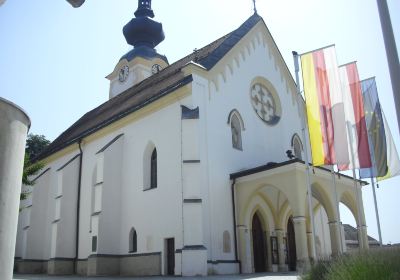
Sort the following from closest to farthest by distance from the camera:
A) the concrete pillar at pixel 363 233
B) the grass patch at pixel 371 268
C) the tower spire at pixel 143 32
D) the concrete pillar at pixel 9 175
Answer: the concrete pillar at pixel 9 175
the grass patch at pixel 371 268
the concrete pillar at pixel 363 233
the tower spire at pixel 143 32

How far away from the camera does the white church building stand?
16438 millimetres

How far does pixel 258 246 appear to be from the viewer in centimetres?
1909

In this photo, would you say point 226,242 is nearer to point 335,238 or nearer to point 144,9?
point 335,238

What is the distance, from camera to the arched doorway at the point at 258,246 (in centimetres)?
1877

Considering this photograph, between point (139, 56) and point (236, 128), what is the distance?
18656mm

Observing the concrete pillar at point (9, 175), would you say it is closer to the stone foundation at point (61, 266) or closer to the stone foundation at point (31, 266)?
the stone foundation at point (61, 266)

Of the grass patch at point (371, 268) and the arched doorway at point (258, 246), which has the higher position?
the arched doorway at point (258, 246)

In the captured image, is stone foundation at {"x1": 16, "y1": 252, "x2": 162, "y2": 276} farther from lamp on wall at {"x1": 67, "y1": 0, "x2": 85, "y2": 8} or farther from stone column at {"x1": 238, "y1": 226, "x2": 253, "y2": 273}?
lamp on wall at {"x1": 67, "y1": 0, "x2": 85, "y2": 8}

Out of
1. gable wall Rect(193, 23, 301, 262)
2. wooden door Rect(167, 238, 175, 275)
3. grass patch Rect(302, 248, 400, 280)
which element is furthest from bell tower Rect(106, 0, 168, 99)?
grass patch Rect(302, 248, 400, 280)

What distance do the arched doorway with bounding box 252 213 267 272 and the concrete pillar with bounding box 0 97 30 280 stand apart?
1461cm

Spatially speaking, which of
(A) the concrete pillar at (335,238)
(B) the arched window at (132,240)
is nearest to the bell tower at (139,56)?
(B) the arched window at (132,240)

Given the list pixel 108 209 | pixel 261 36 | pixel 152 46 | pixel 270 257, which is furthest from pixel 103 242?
pixel 152 46

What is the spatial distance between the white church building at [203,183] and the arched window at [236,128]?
0.05m

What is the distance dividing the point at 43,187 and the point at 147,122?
33.7ft
